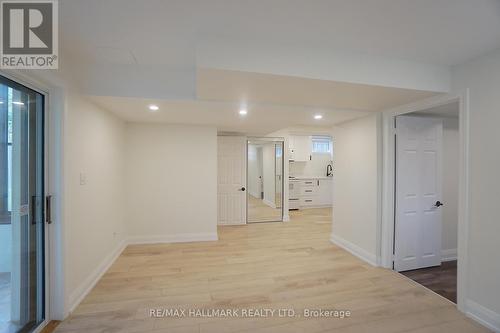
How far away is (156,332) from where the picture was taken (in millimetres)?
1979

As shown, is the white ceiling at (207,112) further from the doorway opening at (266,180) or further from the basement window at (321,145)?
the basement window at (321,145)

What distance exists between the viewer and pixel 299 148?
7.47 m

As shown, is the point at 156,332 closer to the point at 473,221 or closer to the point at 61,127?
the point at 61,127

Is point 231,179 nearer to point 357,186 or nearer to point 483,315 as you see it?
point 357,186

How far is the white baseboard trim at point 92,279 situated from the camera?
229 centimetres

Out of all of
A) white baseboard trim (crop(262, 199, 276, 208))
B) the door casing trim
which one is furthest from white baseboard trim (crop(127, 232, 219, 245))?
white baseboard trim (crop(262, 199, 276, 208))

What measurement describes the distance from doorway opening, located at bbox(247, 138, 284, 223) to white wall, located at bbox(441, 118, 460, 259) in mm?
3270

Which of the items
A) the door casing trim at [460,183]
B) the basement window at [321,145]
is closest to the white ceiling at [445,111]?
the door casing trim at [460,183]

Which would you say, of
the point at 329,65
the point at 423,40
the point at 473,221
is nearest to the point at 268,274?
the point at 473,221

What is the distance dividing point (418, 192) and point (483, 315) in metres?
1.54

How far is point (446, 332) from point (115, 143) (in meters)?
4.50

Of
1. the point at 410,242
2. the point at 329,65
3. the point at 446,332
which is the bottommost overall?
the point at 446,332

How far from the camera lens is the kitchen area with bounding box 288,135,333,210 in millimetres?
7373

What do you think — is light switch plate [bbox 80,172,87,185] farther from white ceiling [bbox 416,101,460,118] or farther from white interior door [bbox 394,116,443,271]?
white ceiling [bbox 416,101,460,118]
